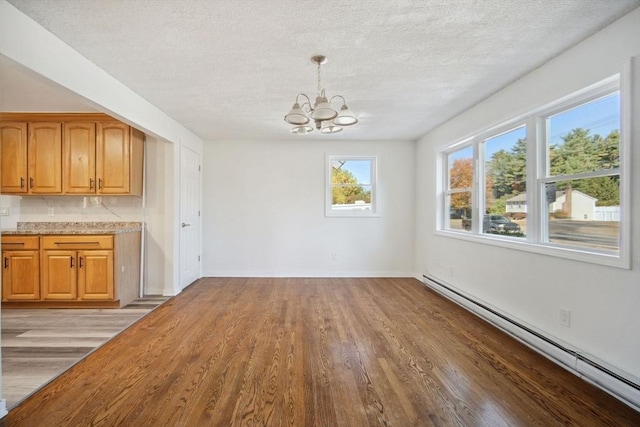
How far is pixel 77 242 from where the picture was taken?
3.47 metres

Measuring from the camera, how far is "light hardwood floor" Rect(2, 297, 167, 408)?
6.84 ft

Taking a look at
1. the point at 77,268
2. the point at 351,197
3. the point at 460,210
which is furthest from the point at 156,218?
the point at 460,210

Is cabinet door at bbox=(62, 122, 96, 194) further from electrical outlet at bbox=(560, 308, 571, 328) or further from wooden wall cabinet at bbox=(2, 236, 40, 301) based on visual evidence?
electrical outlet at bbox=(560, 308, 571, 328)

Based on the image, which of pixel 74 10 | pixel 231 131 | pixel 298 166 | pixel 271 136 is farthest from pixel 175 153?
pixel 74 10

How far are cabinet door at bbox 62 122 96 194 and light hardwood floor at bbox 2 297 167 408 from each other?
1554 mm

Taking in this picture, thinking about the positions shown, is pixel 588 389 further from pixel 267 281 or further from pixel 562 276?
pixel 267 281

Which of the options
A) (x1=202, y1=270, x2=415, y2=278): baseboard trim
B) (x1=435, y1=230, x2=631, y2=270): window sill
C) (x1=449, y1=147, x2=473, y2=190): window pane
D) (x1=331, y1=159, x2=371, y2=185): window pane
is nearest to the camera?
(x1=435, y1=230, x2=631, y2=270): window sill

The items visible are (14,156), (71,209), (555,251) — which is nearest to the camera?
(555,251)

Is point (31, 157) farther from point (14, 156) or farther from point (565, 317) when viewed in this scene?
point (565, 317)

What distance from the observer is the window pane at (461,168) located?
12.8 ft

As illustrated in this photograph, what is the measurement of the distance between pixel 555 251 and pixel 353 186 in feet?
10.8

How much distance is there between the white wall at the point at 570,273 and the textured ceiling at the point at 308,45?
0.14 metres

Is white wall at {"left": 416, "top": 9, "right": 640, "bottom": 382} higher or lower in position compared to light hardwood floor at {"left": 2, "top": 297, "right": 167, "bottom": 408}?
higher

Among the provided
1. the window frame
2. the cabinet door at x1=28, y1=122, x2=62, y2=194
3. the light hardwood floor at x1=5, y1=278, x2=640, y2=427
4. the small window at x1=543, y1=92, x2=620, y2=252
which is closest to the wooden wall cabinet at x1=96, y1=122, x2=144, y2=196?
the cabinet door at x1=28, y1=122, x2=62, y2=194
